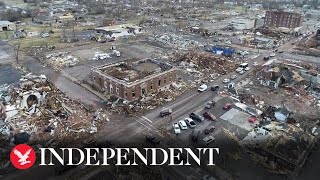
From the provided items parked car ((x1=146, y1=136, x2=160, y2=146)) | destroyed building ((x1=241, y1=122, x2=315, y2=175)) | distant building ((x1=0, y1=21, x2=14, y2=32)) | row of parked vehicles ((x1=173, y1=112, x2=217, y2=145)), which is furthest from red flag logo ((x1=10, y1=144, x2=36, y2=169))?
distant building ((x1=0, y1=21, x2=14, y2=32))

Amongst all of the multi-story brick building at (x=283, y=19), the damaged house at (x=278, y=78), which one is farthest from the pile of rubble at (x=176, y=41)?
the multi-story brick building at (x=283, y=19)

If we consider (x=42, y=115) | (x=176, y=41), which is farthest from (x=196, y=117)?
(x=176, y=41)

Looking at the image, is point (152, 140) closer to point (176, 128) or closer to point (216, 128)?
point (176, 128)

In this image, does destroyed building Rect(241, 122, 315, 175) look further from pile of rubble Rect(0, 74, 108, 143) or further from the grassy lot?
the grassy lot

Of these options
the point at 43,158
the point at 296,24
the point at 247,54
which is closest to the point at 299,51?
the point at 247,54

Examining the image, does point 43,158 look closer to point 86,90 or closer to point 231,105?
Result: point 86,90
